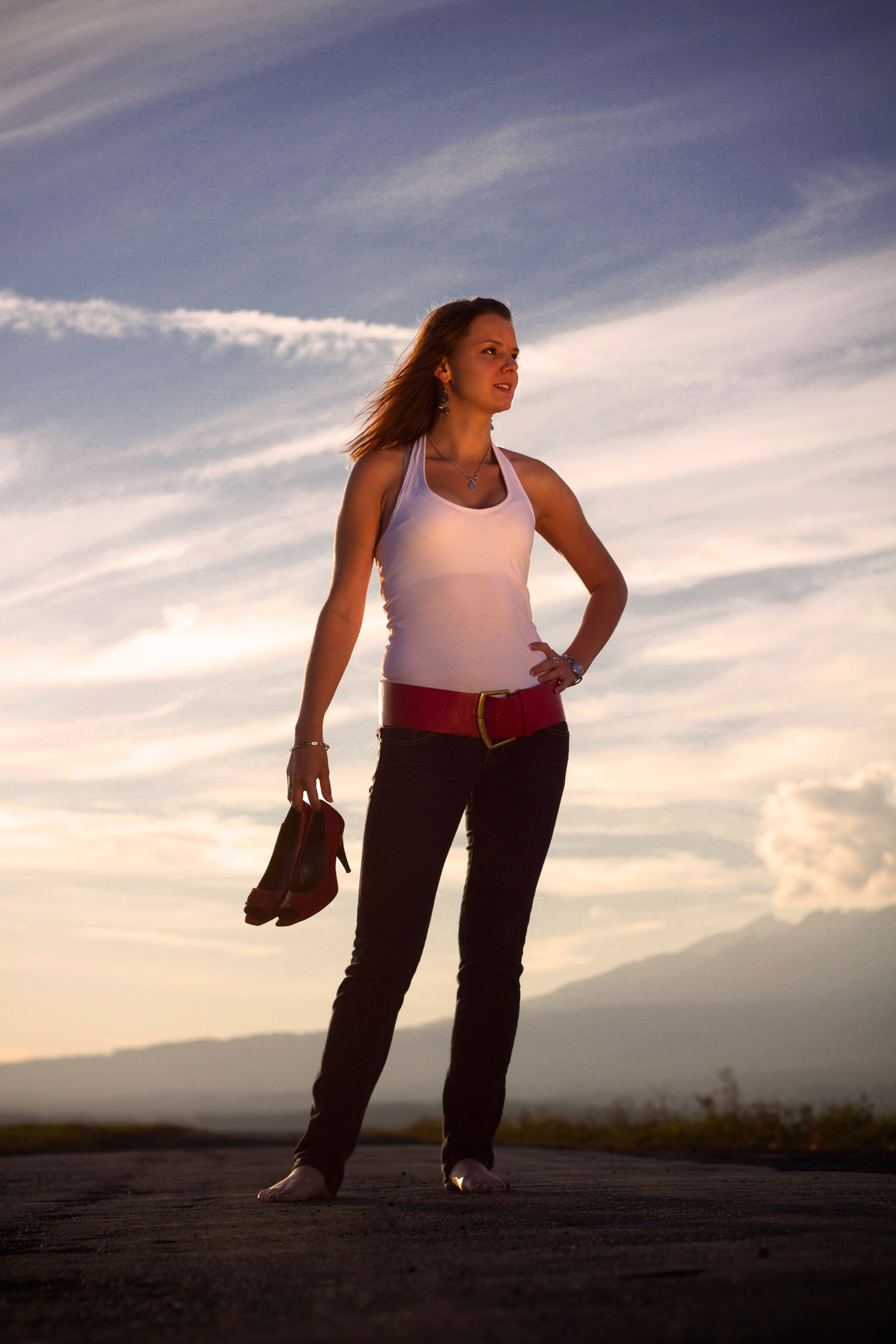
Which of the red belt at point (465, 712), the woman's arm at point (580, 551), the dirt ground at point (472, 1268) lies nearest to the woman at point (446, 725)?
the red belt at point (465, 712)

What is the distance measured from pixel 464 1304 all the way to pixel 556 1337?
9.4 inches

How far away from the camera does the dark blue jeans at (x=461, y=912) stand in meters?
3.43

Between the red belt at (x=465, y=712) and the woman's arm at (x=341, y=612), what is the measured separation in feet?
0.69

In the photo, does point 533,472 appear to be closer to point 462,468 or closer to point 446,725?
point 462,468

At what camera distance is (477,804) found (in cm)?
370

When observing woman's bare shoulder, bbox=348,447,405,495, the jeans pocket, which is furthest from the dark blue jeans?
woman's bare shoulder, bbox=348,447,405,495

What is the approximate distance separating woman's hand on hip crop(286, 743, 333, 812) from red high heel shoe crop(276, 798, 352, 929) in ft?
0.13

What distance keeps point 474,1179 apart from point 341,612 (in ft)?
5.86

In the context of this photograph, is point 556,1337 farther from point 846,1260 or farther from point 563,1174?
point 563,1174

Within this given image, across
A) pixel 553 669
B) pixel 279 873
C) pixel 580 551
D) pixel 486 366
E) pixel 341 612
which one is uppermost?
pixel 486 366

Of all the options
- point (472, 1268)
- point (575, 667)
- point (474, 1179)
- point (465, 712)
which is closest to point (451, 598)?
point (465, 712)

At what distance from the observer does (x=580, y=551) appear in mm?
4262

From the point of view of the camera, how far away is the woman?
3.44 metres

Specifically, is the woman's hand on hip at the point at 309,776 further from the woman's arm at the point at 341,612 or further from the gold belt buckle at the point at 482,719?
the gold belt buckle at the point at 482,719
